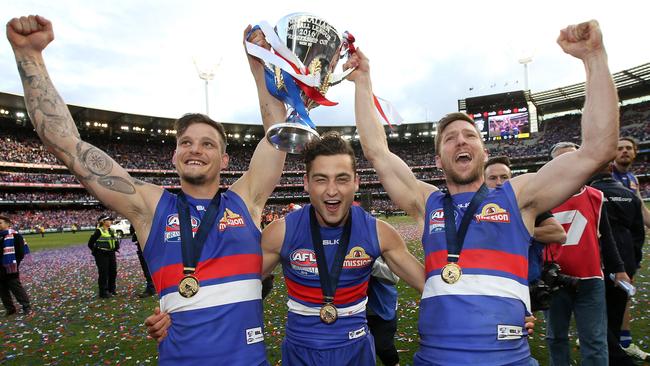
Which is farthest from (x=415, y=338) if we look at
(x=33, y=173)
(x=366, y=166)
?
(x=366, y=166)

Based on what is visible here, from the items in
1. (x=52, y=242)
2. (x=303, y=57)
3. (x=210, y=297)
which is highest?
(x=303, y=57)

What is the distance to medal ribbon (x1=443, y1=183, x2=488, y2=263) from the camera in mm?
2396

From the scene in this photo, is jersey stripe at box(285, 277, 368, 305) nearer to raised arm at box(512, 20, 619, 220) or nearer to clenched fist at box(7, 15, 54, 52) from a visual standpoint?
raised arm at box(512, 20, 619, 220)

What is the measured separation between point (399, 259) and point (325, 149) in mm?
1023

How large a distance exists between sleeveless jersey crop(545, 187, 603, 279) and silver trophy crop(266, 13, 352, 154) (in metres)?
2.94

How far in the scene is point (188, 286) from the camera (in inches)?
93.1

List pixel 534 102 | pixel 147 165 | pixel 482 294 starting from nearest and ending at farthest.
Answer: pixel 482 294, pixel 147 165, pixel 534 102

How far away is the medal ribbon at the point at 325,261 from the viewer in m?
2.59

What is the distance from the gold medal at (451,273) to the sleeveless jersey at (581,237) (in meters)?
2.14

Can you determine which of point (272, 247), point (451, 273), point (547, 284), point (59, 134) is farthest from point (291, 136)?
point (547, 284)

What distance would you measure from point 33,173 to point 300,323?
6244 cm

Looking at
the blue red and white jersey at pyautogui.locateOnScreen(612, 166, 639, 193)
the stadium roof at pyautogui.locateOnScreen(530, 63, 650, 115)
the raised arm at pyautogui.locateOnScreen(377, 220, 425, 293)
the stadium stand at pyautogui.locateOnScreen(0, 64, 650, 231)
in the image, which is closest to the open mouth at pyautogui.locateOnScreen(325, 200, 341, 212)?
the raised arm at pyautogui.locateOnScreen(377, 220, 425, 293)

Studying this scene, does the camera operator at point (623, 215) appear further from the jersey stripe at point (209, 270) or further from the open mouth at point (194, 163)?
the open mouth at point (194, 163)

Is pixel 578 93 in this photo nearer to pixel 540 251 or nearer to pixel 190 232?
pixel 540 251
